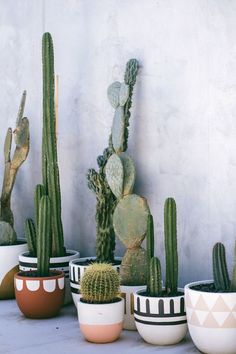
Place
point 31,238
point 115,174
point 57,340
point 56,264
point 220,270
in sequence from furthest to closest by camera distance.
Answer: point 31,238 → point 56,264 → point 115,174 → point 57,340 → point 220,270

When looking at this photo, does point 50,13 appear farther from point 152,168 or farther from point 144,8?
point 152,168

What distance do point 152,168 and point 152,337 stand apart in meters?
1.18

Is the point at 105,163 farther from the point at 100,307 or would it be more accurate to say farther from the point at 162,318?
the point at 162,318

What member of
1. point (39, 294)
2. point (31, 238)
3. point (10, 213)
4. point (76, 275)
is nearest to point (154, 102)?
point (76, 275)

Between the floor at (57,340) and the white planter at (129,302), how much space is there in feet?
0.17

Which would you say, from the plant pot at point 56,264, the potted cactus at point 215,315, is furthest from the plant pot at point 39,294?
the potted cactus at point 215,315

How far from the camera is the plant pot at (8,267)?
530cm

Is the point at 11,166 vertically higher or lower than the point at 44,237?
higher

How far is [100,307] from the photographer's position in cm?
407

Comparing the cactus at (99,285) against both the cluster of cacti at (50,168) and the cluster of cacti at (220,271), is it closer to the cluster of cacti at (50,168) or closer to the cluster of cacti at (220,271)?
the cluster of cacti at (220,271)

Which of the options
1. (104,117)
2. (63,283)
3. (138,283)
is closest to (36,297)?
(63,283)

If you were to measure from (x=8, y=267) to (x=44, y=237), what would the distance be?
77cm

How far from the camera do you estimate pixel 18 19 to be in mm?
5949

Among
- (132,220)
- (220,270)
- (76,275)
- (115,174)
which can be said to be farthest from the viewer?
(76,275)
